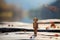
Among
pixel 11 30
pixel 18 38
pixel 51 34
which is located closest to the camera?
pixel 18 38

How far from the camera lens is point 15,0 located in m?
1.58

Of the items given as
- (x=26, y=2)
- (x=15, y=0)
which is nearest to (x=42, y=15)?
(x=26, y=2)

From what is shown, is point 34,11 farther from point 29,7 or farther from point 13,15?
point 13,15

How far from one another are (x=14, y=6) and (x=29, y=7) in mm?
162

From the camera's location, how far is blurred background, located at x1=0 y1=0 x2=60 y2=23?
5.08ft

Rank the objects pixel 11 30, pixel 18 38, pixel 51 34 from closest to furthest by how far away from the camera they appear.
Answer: pixel 18 38, pixel 51 34, pixel 11 30

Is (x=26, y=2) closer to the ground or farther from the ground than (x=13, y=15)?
farther from the ground

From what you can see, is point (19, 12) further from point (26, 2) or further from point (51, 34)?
point (51, 34)

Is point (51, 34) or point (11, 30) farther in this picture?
point (11, 30)

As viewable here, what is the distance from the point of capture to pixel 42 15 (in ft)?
5.10

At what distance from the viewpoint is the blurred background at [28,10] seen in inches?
61.0

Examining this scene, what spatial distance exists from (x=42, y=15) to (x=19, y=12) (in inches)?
9.8

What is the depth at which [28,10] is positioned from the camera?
61.7 inches

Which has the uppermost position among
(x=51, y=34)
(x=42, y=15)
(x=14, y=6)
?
(x=14, y=6)
